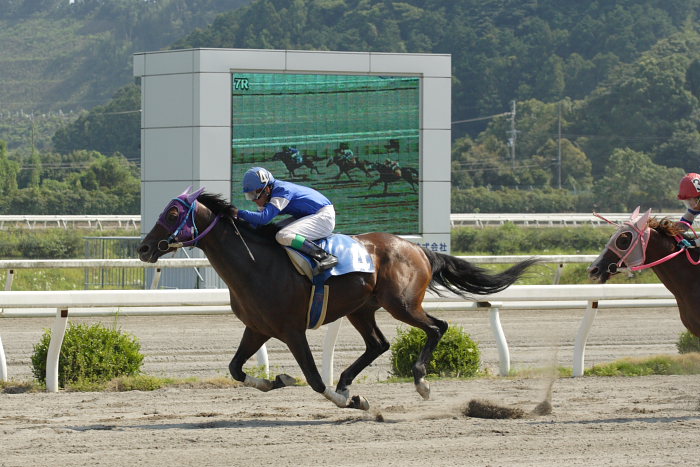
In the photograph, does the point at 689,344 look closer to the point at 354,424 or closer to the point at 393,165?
the point at 354,424

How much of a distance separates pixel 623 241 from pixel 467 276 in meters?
1.16

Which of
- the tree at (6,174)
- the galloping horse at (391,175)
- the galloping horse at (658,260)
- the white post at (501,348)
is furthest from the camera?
the tree at (6,174)

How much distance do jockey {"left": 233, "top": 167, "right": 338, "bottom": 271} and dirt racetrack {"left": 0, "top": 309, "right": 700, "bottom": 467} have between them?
1023 mm

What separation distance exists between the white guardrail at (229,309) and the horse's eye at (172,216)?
1.65 m

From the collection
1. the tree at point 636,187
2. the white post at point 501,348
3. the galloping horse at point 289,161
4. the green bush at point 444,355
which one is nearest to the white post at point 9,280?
the galloping horse at point 289,161

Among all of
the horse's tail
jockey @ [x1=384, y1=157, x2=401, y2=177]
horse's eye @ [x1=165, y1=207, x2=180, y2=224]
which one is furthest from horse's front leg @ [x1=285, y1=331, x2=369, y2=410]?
jockey @ [x1=384, y1=157, x2=401, y2=177]

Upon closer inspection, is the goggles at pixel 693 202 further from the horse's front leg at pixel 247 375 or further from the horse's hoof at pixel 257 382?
the horse's hoof at pixel 257 382

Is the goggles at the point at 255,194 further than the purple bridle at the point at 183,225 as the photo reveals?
Yes

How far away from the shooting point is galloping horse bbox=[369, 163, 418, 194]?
50.9 feet

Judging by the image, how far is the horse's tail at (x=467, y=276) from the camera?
7.43 metres

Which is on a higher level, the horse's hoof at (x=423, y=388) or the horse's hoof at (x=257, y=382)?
the horse's hoof at (x=257, y=382)

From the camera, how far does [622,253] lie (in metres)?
6.80

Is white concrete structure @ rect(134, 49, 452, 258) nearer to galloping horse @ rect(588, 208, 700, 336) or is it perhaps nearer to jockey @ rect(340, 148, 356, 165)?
jockey @ rect(340, 148, 356, 165)

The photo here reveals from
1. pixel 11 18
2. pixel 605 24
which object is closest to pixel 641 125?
pixel 605 24
